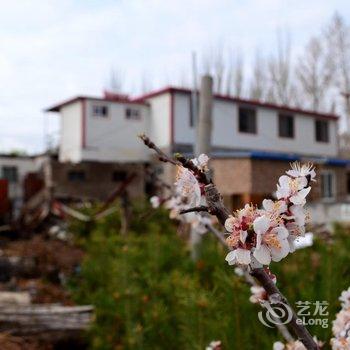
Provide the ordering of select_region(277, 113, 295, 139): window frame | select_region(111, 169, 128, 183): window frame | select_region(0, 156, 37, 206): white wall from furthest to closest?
select_region(277, 113, 295, 139): window frame
select_region(0, 156, 37, 206): white wall
select_region(111, 169, 128, 183): window frame

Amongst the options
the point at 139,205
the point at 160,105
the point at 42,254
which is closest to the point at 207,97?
the point at 42,254

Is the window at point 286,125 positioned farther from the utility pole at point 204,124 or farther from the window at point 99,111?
the utility pole at point 204,124

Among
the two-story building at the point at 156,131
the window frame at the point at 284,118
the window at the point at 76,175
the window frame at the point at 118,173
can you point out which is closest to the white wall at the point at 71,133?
the two-story building at the point at 156,131

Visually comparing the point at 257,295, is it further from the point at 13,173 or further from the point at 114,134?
the point at 13,173

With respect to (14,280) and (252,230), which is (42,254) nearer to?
(14,280)

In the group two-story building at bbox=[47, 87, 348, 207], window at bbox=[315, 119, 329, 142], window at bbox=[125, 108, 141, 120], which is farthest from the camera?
window at bbox=[315, 119, 329, 142]

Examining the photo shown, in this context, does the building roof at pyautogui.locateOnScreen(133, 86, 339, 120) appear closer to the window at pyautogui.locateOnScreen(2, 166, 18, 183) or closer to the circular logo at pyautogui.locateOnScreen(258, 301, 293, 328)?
the window at pyautogui.locateOnScreen(2, 166, 18, 183)

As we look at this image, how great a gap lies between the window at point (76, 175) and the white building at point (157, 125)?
537 mm

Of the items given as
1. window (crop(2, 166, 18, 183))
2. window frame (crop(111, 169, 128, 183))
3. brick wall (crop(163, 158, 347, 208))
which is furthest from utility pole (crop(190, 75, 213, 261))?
window (crop(2, 166, 18, 183))

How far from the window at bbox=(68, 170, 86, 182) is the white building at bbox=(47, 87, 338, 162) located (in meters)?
0.54

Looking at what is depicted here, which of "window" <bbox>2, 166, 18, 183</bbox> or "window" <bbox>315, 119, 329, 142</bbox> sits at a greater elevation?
"window" <bbox>315, 119, 329, 142</bbox>

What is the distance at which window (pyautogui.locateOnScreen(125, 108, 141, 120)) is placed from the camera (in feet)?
81.3

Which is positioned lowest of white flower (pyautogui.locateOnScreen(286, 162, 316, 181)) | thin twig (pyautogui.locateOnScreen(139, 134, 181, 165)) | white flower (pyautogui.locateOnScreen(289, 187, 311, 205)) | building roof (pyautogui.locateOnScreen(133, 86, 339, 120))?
white flower (pyautogui.locateOnScreen(289, 187, 311, 205))

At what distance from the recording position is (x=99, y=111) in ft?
80.3
